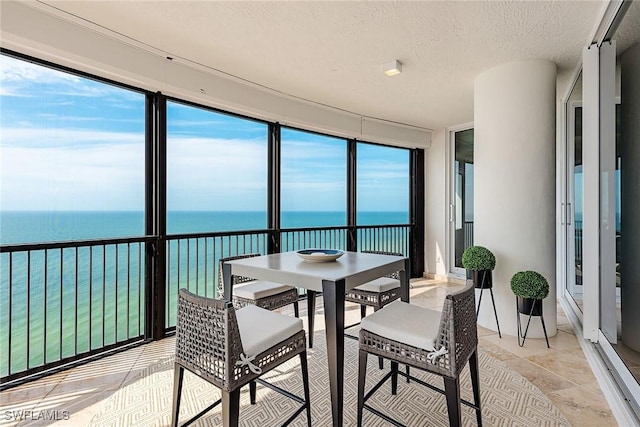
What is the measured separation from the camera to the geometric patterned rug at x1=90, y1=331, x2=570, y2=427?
177cm

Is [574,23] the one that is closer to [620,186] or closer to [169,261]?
[620,186]

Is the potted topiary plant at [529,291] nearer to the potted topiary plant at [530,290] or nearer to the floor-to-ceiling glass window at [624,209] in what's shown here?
the potted topiary plant at [530,290]

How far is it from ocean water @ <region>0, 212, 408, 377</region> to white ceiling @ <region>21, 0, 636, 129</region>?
1.50 m

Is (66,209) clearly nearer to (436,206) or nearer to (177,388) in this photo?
(177,388)

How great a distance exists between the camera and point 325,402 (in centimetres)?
194

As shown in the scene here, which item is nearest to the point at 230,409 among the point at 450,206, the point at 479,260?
the point at 479,260

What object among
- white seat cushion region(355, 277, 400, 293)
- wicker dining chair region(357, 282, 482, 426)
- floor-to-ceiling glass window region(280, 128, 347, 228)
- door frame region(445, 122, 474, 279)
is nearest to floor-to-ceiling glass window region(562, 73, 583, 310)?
door frame region(445, 122, 474, 279)

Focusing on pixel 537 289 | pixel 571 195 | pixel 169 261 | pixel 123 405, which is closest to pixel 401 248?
pixel 571 195

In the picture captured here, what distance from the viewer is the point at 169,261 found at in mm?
3062

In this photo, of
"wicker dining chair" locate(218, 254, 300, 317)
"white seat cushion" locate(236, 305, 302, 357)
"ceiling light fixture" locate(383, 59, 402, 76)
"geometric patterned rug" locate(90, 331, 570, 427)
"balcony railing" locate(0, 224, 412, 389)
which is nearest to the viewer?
"white seat cushion" locate(236, 305, 302, 357)

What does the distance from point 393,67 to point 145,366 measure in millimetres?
3109

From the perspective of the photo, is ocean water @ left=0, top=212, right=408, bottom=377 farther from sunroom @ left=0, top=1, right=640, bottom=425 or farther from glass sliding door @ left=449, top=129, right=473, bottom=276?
glass sliding door @ left=449, top=129, right=473, bottom=276

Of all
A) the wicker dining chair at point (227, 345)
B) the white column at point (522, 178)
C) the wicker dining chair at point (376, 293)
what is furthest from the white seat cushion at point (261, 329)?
the white column at point (522, 178)

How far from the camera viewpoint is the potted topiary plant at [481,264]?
9.39ft
